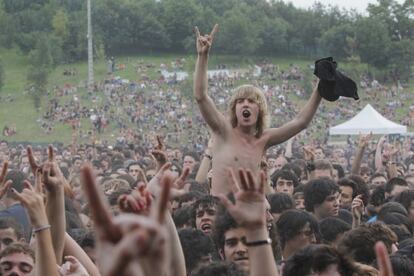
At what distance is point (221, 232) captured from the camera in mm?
5082

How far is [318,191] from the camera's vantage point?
7473mm

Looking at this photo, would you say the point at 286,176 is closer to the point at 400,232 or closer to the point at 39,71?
the point at 400,232

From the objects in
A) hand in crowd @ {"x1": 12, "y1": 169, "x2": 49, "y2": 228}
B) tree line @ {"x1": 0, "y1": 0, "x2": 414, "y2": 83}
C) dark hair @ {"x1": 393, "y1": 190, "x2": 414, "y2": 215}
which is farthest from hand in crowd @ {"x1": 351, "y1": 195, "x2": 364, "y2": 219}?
tree line @ {"x1": 0, "y1": 0, "x2": 414, "y2": 83}

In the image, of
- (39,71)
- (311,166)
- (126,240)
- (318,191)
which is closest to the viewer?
(126,240)

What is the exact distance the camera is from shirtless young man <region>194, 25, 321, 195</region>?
6695 millimetres

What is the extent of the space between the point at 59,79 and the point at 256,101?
234 ft

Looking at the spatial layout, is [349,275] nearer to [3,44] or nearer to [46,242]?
[46,242]

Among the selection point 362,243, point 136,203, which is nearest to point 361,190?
point 362,243

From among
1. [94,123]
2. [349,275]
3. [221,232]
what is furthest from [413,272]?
[94,123]

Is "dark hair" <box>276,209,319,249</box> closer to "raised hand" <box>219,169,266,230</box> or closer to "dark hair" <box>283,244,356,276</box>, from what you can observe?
"dark hair" <box>283,244,356,276</box>

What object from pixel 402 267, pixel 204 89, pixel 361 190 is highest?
pixel 204 89

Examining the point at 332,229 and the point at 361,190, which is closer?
the point at 332,229

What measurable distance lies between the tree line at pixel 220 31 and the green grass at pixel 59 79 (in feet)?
4.73

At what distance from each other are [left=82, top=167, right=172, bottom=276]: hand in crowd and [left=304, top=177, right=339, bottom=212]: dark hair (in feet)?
18.1
